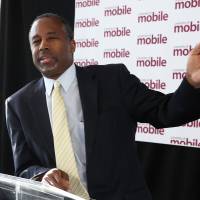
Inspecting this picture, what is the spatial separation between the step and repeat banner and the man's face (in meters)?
1.27

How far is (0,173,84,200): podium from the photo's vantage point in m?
0.87

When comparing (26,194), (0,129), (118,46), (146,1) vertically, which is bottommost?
(0,129)

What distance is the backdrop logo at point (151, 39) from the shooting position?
120 inches

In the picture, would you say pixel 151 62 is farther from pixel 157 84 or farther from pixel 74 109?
pixel 74 109

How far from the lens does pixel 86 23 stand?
11.5 feet

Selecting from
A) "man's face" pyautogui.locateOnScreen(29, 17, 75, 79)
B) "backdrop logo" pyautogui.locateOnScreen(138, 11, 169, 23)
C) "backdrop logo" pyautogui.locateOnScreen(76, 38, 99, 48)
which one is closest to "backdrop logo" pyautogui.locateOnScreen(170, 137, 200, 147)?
"backdrop logo" pyautogui.locateOnScreen(138, 11, 169, 23)

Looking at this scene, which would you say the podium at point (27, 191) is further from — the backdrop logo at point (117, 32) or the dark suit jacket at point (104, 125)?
the backdrop logo at point (117, 32)

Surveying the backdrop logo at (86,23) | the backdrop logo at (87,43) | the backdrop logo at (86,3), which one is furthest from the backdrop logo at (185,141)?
the backdrop logo at (86,3)

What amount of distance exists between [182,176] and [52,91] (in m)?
1.77

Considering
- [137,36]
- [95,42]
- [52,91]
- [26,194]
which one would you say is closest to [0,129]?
[95,42]

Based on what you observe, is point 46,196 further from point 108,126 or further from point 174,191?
point 174,191

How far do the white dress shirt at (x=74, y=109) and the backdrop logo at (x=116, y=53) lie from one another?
1.40 m

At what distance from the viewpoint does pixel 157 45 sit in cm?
308

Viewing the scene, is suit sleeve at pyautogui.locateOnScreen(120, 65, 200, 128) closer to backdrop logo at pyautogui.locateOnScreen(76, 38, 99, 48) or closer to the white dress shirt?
the white dress shirt
